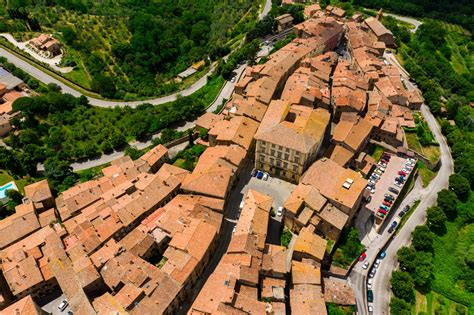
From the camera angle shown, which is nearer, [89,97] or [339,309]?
[339,309]

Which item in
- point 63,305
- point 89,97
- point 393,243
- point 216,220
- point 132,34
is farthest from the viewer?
point 132,34

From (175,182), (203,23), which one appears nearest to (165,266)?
(175,182)

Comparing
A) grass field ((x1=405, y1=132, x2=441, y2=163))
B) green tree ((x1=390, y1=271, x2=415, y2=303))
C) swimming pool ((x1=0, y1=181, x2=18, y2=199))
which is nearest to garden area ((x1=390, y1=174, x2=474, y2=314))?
green tree ((x1=390, y1=271, x2=415, y2=303))

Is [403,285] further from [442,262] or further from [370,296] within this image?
[442,262]

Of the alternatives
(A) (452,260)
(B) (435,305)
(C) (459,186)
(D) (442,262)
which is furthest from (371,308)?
(C) (459,186)

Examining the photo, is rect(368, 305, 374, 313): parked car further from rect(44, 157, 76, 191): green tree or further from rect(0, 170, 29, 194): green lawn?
rect(0, 170, 29, 194): green lawn

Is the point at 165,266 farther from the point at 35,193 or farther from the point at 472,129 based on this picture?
the point at 472,129
